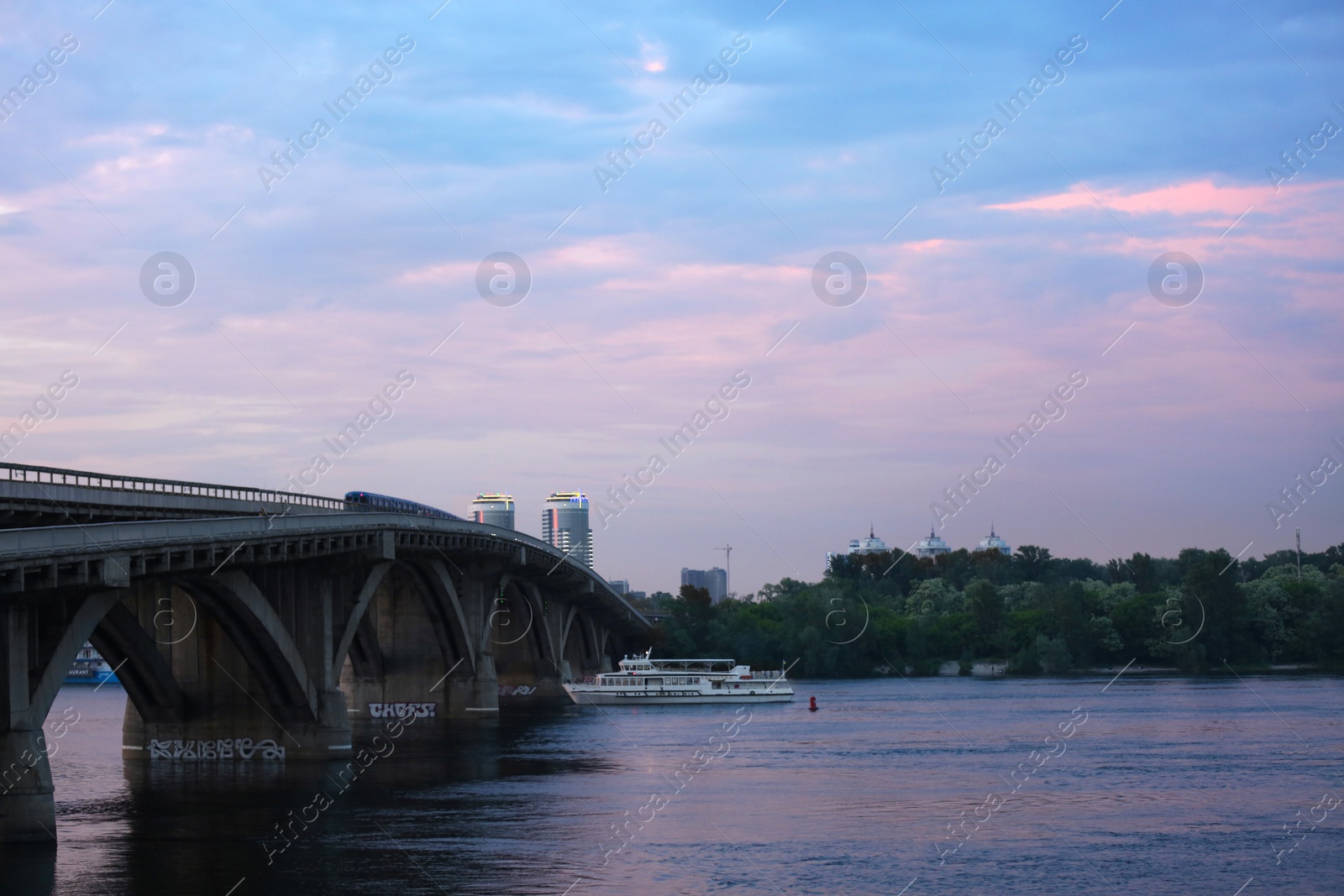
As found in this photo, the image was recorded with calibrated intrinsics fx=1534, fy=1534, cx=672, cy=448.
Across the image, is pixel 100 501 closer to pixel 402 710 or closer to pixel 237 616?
pixel 237 616

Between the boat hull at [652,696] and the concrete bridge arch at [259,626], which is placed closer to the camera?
the concrete bridge arch at [259,626]

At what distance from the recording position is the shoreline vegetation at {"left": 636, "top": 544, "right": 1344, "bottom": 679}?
497 feet

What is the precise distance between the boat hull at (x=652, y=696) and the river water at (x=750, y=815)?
36.0 metres

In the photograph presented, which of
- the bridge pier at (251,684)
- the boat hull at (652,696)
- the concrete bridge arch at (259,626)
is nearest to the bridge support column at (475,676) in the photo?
the concrete bridge arch at (259,626)

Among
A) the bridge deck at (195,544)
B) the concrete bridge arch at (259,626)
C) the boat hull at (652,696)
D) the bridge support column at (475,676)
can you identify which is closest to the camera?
the bridge deck at (195,544)

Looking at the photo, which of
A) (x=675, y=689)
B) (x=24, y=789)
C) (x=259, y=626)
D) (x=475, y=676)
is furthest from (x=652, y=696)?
(x=24, y=789)

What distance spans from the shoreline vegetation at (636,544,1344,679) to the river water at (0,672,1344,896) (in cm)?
6743

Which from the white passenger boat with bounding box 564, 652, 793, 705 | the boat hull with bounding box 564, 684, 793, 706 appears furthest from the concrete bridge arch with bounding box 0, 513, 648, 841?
the white passenger boat with bounding box 564, 652, 793, 705

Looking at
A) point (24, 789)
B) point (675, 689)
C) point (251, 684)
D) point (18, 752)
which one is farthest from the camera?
point (675, 689)

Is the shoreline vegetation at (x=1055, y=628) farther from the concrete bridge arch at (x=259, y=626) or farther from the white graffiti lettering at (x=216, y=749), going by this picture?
the white graffiti lettering at (x=216, y=749)

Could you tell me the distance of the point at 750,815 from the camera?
158 feet

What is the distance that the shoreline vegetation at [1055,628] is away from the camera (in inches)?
A: 5965

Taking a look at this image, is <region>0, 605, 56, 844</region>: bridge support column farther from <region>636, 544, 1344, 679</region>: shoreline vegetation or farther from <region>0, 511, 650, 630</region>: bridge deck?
<region>636, 544, 1344, 679</region>: shoreline vegetation

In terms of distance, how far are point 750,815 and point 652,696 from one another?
252ft
